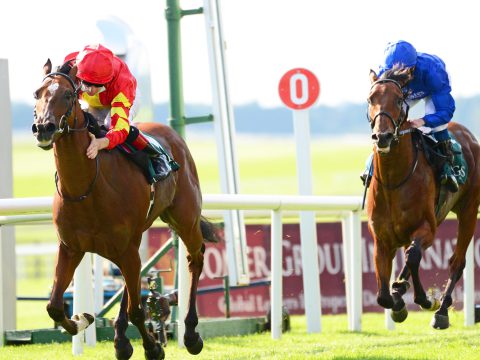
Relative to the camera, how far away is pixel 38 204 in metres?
6.71

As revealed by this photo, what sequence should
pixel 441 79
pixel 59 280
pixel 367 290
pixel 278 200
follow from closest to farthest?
1. pixel 59 280
2. pixel 441 79
3. pixel 278 200
4. pixel 367 290

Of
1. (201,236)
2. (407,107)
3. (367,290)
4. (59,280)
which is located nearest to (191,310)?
(201,236)

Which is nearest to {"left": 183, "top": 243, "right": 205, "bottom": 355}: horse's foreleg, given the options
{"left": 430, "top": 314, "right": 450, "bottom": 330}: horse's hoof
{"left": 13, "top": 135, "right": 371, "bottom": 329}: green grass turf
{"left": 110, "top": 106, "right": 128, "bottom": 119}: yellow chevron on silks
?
{"left": 110, "top": 106, "right": 128, "bottom": 119}: yellow chevron on silks

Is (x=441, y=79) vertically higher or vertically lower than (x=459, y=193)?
higher

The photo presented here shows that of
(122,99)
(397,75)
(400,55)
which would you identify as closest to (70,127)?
(122,99)

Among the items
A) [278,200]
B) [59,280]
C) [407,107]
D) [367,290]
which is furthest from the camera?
[367,290]

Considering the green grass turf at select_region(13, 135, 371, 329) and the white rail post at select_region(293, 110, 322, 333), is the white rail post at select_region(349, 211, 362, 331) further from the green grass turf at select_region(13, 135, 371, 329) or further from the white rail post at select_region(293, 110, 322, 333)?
the green grass turf at select_region(13, 135, 371, 329)

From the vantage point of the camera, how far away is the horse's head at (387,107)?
20.5 ft

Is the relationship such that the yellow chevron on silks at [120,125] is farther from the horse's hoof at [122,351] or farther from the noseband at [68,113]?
the horse's hoof at [122,351]

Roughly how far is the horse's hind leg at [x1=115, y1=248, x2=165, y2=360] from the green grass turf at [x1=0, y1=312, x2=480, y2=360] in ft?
1.27

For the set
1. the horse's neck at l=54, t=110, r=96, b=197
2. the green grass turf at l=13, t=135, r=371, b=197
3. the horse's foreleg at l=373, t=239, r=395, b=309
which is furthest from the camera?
the green grass turf at l=13, t=135, r=371, b=197

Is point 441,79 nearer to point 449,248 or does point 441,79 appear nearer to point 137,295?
point 137,295

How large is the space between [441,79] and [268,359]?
85.9 inches

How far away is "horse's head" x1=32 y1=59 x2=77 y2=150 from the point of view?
17.1 ft
